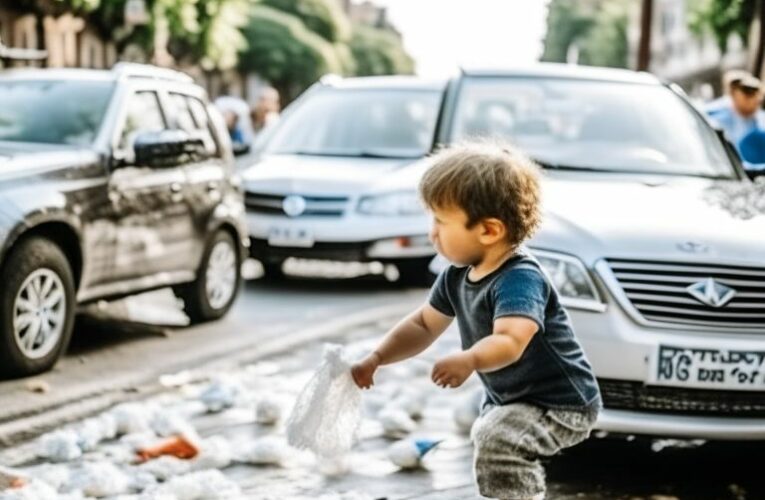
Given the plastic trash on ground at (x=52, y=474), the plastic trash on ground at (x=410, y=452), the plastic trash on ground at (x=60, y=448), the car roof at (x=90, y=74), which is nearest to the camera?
the plastic trash on ground at (x=52, y=474)

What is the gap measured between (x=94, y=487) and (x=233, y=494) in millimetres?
514

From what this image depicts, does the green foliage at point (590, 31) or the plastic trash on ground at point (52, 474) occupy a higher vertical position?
the plastic trash on ground at point (52, 474)

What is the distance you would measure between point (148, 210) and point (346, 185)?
3177 millimetres

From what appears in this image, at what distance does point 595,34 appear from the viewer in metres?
110

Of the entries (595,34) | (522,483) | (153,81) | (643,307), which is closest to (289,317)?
(153,81)

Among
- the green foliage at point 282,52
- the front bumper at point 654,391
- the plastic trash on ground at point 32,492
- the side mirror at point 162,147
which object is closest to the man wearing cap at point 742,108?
the side mirror at point 162,147

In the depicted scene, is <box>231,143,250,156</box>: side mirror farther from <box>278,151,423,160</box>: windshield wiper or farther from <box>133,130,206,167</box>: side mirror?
<box>133,130,206,167</box>: side mirror

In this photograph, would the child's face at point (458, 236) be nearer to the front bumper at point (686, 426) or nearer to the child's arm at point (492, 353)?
the child's arm at point (492, 353)

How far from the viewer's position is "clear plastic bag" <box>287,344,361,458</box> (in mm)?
4020

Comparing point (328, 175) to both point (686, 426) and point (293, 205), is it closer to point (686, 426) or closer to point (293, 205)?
point (293, 205)

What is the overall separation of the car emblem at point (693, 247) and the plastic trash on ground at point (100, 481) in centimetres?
234

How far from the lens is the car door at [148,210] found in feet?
28.5

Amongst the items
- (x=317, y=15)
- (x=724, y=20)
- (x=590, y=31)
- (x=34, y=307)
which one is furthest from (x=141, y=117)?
(x=590, y=31)

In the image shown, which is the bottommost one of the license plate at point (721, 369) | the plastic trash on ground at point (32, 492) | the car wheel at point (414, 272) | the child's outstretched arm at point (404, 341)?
the car wheel at point (414, 272)
